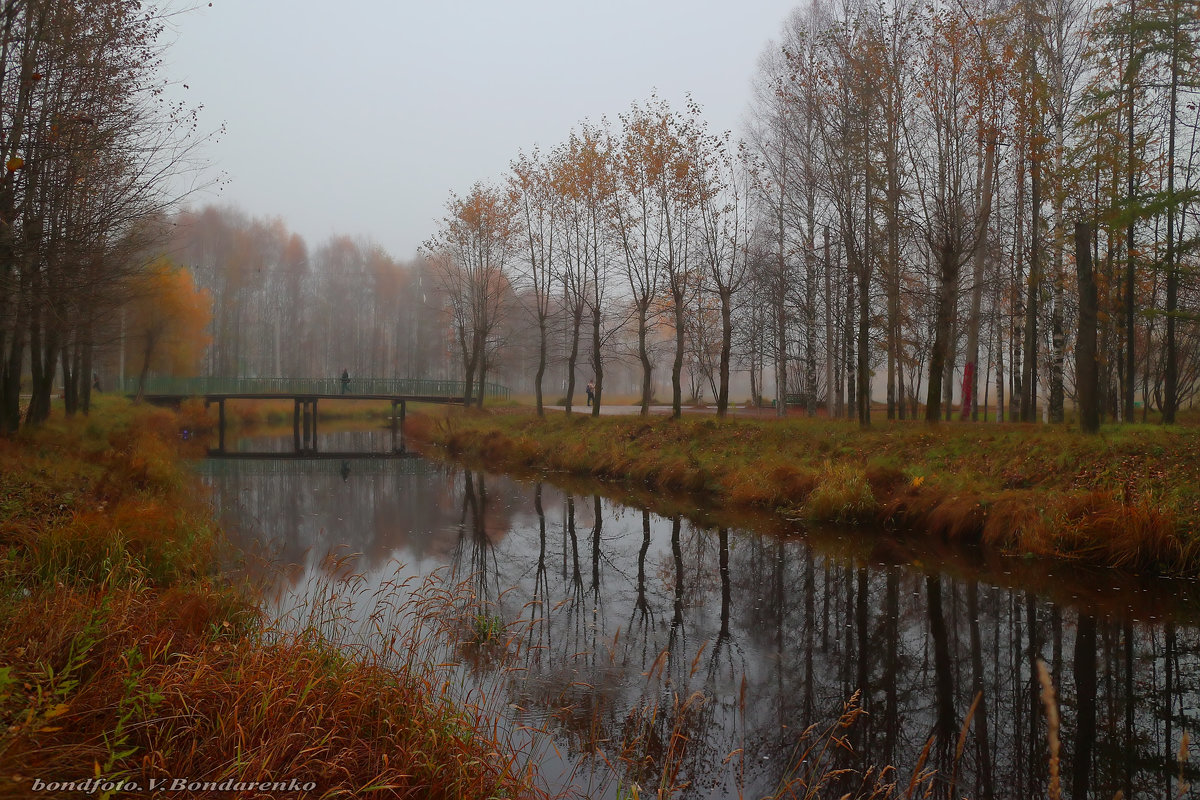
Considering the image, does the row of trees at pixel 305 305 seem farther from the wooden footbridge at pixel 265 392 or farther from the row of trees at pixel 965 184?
the row of trees at pixel 965 184

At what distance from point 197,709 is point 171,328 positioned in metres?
35.6

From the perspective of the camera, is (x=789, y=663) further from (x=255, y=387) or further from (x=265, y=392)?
(x=255, y=387)

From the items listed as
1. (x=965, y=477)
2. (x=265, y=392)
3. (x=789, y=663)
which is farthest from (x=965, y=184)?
(x=265, y=392)

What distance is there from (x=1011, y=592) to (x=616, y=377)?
68450 millimetres

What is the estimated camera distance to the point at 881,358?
26547mm

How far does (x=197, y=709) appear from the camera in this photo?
3.81m

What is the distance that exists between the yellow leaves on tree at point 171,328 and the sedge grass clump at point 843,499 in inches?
984

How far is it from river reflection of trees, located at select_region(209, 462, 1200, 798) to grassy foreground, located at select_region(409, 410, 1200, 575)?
159cm

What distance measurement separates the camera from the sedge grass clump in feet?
39.7

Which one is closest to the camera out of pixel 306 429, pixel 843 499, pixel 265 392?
pixel 843 499

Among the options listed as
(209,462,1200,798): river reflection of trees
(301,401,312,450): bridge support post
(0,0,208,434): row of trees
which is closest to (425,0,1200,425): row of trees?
(209,462,1200,798): river reflection of trees

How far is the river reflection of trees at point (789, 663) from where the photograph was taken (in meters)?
4.74

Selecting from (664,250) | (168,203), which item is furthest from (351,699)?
(664,250)

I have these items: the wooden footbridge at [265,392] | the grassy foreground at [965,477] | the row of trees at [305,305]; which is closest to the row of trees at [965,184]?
the grassy foreground at [965,477]
